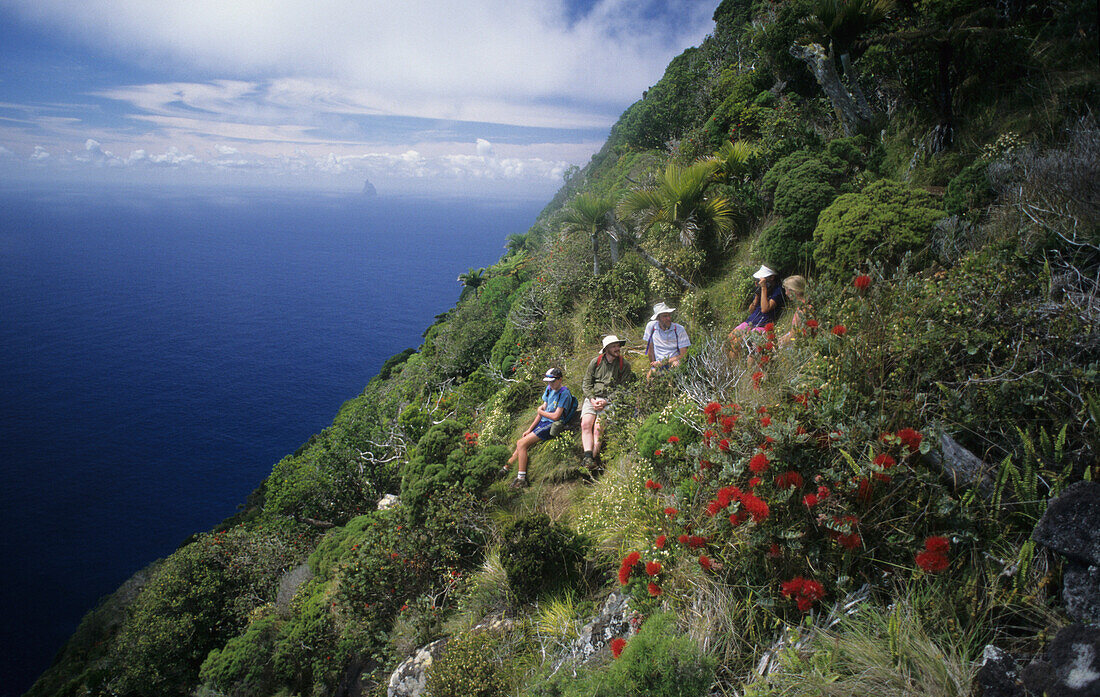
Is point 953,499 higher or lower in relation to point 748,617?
higher

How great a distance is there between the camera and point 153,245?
17988cm

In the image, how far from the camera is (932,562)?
230 cm

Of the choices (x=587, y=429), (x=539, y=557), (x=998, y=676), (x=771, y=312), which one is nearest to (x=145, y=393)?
(x=587, y=429)

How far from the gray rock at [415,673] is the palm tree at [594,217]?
755cm

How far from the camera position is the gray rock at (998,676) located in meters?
1.95

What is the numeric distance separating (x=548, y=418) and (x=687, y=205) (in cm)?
508

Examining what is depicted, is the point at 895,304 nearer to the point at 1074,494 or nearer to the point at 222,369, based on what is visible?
the point at 1074,494

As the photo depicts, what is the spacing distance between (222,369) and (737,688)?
8638 cm

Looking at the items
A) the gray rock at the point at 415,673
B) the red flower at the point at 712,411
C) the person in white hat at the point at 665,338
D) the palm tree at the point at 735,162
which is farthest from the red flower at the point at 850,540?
the palm tree at the point at 735,162

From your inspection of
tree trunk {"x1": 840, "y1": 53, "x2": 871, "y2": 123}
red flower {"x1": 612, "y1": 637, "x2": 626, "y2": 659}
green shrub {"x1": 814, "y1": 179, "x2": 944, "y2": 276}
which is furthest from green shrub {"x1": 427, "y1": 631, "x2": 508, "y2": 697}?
tree trunk {"x1": 840, "y1": 53, "x2": 871, "y2": 123}

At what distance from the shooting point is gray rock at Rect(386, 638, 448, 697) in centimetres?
487

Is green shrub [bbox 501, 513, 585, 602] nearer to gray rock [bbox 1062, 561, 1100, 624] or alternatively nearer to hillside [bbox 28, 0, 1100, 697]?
hillside [bbox 28, 0, 1100, 697]

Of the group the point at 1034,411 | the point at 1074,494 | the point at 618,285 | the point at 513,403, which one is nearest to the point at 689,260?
the point at 618,285

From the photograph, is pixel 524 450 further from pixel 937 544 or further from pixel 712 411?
pixel 937 544
